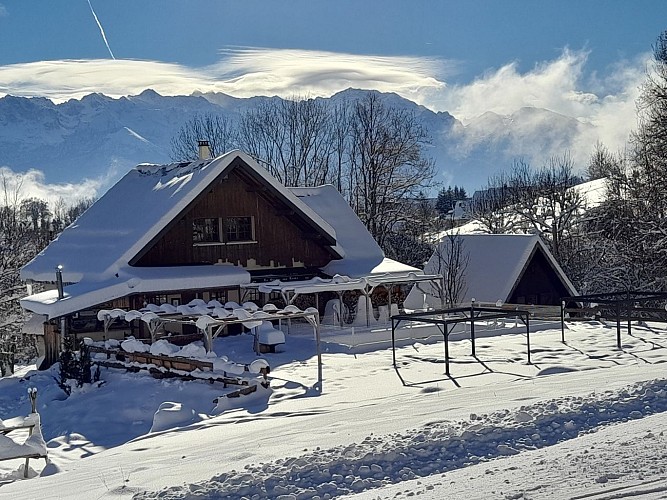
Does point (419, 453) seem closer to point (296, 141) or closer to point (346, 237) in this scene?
point (346, 237)

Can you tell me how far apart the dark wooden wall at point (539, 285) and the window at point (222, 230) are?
12091mm

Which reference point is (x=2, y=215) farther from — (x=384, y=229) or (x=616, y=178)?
(x=616, y=178)

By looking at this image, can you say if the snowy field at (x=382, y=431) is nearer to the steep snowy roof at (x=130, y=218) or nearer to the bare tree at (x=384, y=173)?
the steep snowy roof at (x=130, y=218)

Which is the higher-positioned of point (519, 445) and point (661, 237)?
point (661, 237)

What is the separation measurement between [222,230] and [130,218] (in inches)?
121

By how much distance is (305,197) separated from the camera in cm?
3481

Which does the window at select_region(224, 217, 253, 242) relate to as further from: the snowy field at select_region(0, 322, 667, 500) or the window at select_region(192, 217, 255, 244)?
the snowy field at select_region(0, 322, 667, 500)

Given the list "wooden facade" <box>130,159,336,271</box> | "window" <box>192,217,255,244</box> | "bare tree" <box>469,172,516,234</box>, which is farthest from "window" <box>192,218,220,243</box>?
"bare tree" <box>469,172,516,234</box>

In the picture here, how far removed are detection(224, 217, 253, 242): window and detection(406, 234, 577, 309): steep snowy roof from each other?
9905mm

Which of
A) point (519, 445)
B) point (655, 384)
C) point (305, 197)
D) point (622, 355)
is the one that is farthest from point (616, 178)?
point (519, 445)

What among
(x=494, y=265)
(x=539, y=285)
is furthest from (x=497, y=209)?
(x=494, y=265)

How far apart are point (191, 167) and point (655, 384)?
64.4ft

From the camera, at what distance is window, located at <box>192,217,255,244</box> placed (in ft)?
92.9

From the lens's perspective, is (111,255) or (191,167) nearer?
(111,255)
